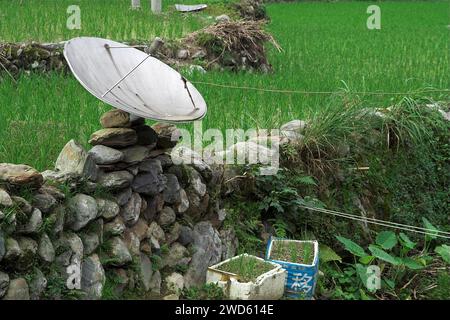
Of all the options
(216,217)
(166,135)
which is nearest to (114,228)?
(166,135)

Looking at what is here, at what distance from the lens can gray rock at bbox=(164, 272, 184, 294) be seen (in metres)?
4.22

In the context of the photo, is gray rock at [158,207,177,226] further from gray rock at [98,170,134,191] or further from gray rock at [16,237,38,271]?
gray rock at [16,237,38,271]

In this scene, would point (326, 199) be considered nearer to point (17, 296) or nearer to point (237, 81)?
point (237, 81)

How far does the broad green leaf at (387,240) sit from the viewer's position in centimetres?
502

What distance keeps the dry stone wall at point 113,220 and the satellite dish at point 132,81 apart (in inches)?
7.2

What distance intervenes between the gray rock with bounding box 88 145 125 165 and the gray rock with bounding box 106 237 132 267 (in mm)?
424

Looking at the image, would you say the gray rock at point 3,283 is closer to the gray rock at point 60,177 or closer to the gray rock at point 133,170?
the gray rock at point 60,177

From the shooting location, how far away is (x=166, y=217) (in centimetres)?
440

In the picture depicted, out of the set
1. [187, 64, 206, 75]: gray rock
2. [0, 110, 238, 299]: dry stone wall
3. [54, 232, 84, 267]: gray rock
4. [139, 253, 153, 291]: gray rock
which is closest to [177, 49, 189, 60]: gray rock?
[187, 64, 206, 75]: gray rock

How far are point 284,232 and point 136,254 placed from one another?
1330 millimetres

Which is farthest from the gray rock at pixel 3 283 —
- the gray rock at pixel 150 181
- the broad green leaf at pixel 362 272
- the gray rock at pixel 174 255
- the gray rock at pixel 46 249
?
the broad green leaf at pixel 362 272

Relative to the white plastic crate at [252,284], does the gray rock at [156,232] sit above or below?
above

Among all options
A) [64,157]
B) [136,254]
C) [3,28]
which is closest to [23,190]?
[64,157]

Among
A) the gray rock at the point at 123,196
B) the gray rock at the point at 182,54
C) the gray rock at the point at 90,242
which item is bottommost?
the gray rock at the point at 90,242
